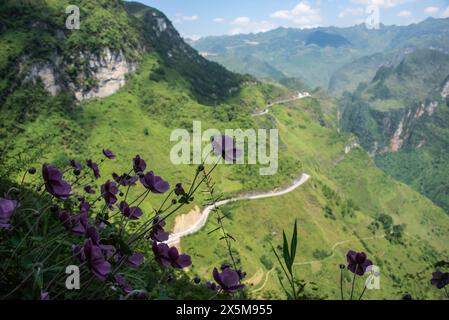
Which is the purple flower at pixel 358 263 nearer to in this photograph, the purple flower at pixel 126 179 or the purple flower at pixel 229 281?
the purple flower at pixel 229 281

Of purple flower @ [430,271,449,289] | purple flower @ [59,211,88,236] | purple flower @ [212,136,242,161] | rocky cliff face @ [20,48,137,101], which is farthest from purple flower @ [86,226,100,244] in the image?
rocky cliff face @ [20,48,137,101]

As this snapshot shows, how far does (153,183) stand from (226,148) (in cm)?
52

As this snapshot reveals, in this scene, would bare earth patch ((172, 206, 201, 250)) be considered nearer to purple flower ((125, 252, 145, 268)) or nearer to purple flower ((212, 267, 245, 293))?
purple flower ((125, 252, 145, 268))

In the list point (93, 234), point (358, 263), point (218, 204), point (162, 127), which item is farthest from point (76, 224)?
point (162, 127)

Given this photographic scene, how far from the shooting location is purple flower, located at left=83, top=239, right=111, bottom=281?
201 centimetres

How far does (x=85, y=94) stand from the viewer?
238ft

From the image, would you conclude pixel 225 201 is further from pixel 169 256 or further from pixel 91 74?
pixel 169 256

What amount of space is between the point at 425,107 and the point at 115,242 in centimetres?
21419

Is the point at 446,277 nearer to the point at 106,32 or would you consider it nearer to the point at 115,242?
the point at 115,242

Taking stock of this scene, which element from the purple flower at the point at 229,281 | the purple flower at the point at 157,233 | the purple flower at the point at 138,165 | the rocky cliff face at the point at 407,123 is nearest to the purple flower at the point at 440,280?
the purple flower at the point at 229,281

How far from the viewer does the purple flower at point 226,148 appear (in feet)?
8.35

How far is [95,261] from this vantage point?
6.64ft

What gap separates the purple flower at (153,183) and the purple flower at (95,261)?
737 millimetres

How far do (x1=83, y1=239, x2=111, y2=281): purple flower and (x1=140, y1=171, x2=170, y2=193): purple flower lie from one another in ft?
2.42
